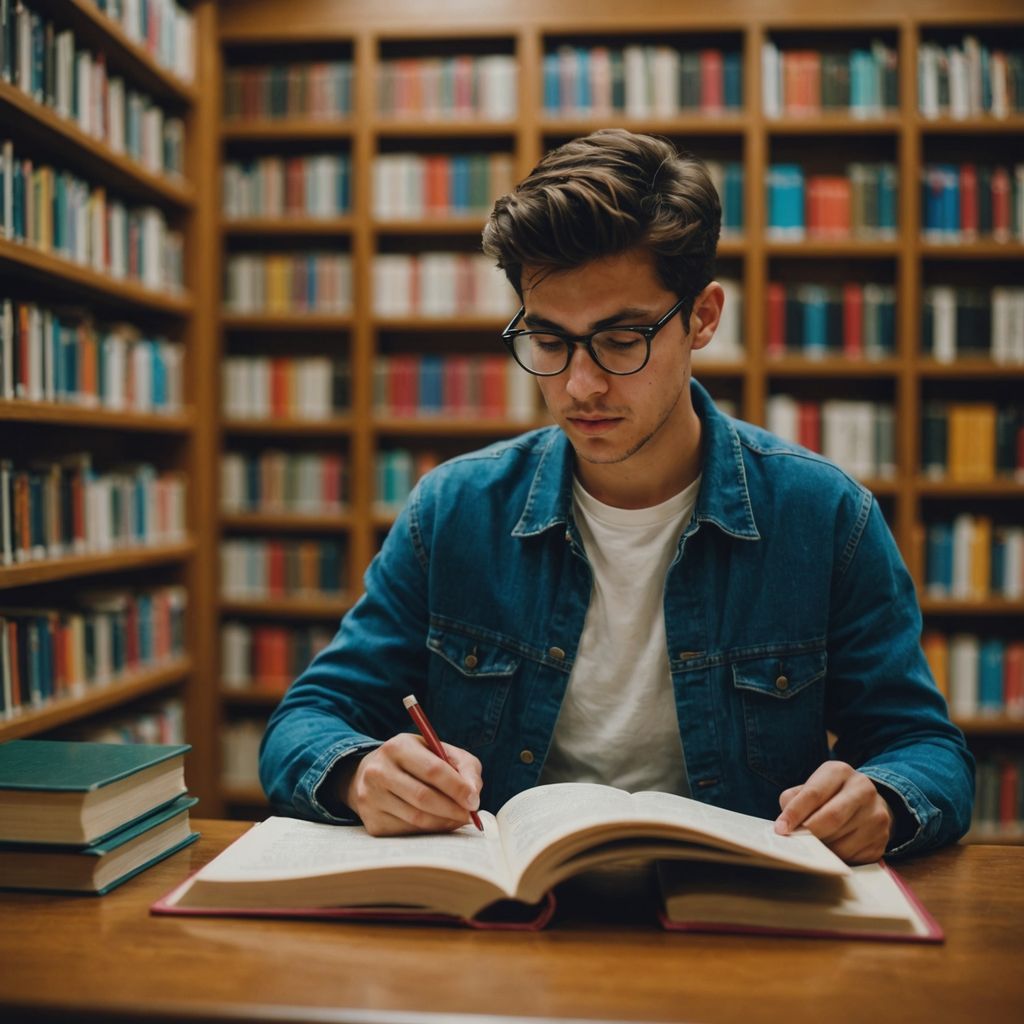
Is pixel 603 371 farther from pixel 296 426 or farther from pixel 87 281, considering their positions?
pixel 296 426

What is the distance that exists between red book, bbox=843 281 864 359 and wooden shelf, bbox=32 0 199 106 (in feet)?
7.02

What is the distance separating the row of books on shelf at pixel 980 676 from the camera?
3.19 meters

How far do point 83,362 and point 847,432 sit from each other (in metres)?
2.27

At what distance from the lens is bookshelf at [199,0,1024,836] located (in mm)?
3193

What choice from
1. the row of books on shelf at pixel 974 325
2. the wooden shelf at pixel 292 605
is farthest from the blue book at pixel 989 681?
the wooden shelf at pixel 292 605

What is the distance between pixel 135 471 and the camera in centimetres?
282

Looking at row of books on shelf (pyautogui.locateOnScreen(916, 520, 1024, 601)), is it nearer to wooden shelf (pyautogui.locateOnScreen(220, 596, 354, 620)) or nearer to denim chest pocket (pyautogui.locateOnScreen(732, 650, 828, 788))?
wooden shelf (pyautogui.locateOnScreen(220, 596, 354, 620))

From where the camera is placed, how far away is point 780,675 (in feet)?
4.07

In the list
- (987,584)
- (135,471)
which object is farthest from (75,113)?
(987,584)

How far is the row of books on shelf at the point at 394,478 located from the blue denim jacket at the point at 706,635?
6.77ft

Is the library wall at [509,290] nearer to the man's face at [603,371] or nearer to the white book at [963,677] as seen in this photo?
the white book at [963,677]

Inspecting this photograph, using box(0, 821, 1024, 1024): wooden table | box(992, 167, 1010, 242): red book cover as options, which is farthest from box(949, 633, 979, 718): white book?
box(0, 821, 1024, 1024): wooden table

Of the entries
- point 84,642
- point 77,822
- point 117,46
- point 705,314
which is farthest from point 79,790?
point 117,46

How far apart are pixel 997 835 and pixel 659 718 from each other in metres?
2.48
